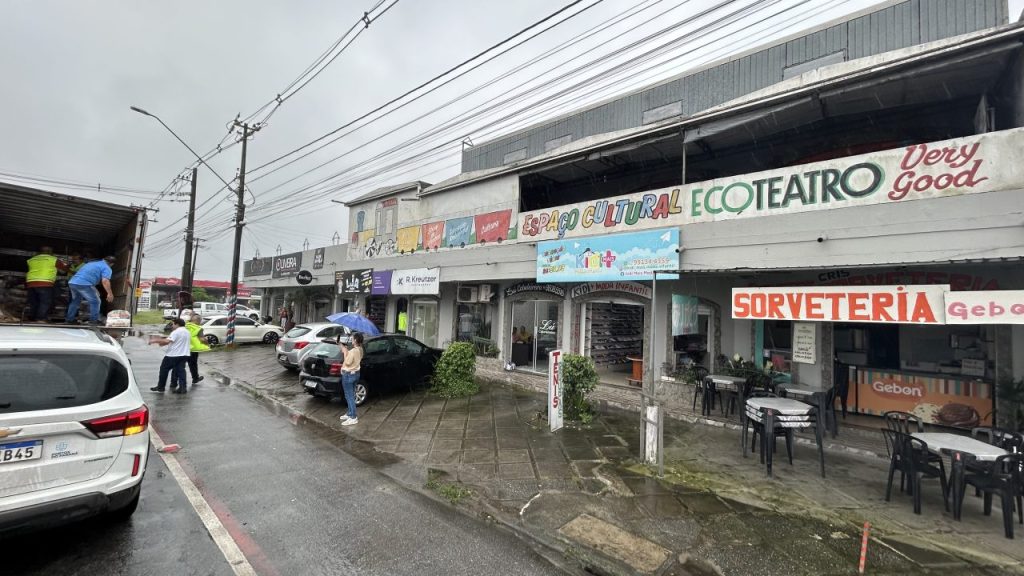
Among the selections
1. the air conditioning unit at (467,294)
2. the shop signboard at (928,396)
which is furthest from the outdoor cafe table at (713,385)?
the air conditioning unit at (467,294)

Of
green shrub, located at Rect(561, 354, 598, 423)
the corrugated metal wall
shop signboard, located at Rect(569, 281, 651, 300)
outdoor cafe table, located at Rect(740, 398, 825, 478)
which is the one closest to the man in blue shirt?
green shrub, located at Rect(561, 354, 598, 423)

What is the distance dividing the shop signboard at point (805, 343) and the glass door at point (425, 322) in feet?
37.5

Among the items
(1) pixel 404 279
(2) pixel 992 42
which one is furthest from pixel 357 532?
(1) pixel 404 279

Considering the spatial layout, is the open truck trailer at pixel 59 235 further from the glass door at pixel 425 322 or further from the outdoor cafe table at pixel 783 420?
the outdoor cafe table at pixel 783 420

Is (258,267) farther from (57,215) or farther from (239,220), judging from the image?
(57,215)

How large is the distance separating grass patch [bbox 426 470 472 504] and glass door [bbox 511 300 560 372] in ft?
24.0

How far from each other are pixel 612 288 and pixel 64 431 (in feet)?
31.7

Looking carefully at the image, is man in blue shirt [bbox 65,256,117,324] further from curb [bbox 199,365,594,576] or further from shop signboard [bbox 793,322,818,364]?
shop signboard [bbox 793,322,818,364]

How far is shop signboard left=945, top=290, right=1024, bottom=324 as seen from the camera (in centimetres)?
469

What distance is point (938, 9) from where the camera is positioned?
388 inches

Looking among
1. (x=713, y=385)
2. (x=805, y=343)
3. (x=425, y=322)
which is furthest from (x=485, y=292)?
(x=805, y=343)

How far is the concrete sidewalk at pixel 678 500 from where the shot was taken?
12.8 ft

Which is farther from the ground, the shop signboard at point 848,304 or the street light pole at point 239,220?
the street light pole at point 239,220

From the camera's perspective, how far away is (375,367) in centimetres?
981
